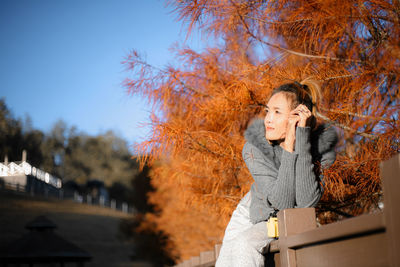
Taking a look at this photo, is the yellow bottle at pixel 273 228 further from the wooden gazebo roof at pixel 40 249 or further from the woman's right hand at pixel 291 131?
the wooden gazebo roof at pixel 40 249

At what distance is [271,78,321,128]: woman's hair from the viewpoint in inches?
99.9

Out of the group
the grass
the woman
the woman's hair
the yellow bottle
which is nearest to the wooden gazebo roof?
the woman

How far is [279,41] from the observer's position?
11.8ft

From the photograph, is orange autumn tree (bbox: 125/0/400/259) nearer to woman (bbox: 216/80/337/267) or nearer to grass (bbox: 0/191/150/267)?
woman (bbox: 216/80/337/267)

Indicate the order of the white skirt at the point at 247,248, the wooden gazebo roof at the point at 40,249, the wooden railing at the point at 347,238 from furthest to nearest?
the wooden gazebo roof at the point at 40,249
the white skirt at the point at 247,248
the wooden railing at the point at 347,238

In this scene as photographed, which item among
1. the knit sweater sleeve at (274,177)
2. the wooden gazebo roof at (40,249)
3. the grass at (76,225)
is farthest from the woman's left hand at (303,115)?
the grass at (76,225)

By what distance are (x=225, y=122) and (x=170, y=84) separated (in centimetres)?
55

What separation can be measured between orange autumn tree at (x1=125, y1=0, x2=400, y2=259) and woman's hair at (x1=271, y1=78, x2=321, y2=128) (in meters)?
0.11

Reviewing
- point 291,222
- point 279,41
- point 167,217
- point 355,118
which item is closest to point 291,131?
Answer: point 291,222

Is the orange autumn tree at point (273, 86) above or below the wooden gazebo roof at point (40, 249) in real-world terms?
above

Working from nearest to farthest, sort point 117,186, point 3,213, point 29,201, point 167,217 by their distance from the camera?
point 167,217 < point 3,213 < point 29,201 < point 117,186

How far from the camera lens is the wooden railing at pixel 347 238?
46.7 inches

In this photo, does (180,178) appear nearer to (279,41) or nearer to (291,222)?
(279,41)

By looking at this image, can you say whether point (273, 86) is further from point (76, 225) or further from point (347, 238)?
point (76, 225)
